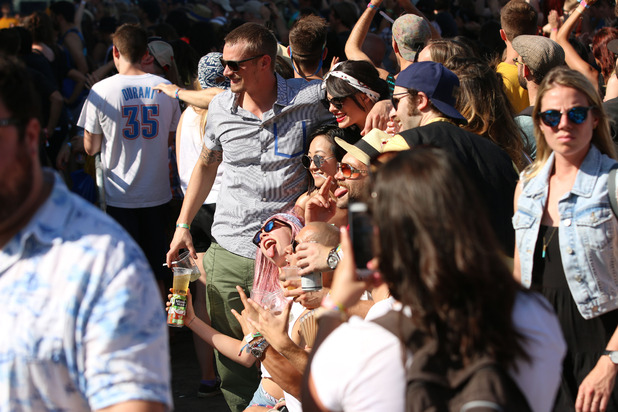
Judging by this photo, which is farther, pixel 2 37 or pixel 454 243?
pixel 2 37

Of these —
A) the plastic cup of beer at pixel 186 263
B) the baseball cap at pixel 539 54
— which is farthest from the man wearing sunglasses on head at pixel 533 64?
the plastic cup of beer at pixel 186 263

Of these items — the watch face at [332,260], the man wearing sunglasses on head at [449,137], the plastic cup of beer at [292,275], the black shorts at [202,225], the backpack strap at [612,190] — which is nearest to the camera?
the backpack strap at [612,190]

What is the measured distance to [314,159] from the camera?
409cm

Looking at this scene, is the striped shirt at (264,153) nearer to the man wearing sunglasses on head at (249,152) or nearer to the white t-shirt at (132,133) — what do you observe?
the man wearing sunglasses on head at (249,152)

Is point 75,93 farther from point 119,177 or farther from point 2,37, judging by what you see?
point 119,177

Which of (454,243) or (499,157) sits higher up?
(454,243)

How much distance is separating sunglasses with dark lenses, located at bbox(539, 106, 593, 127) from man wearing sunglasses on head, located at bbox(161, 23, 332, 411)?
5.80 feet

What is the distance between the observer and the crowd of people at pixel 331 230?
5.19 feet

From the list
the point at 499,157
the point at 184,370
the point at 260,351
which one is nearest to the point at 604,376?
the point at 499,157

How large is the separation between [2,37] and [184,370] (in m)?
3.39

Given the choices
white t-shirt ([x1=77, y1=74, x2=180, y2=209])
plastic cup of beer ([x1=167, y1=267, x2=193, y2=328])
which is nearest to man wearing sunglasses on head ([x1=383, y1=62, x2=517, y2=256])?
plastic cup of beer ([x1=167, y1=267, x2=193, y2=328])

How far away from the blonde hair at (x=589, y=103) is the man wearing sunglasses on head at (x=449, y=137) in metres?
0.14

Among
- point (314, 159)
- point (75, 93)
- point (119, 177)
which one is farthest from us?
point (75, 93)

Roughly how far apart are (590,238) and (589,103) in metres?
0.52
